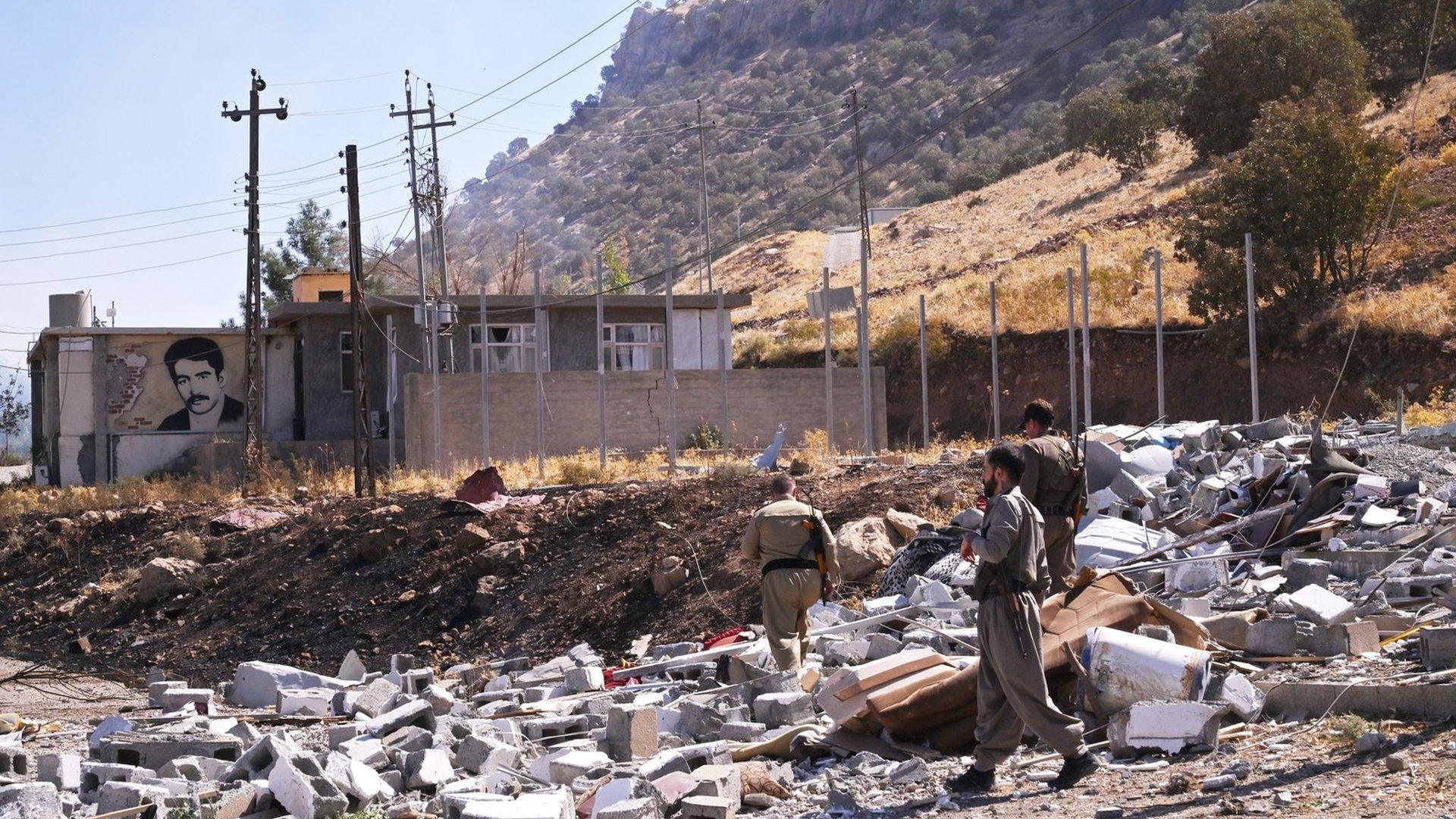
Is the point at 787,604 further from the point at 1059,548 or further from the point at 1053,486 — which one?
the point at 1053,486

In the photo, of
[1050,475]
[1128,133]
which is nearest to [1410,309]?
[1050,475]

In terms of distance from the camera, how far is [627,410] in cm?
3080

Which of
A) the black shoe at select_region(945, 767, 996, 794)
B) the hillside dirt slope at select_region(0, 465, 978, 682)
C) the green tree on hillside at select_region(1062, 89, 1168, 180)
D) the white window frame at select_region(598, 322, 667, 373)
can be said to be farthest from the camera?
the green tree on hillside at select_region(1062, 89, 1168, 180)

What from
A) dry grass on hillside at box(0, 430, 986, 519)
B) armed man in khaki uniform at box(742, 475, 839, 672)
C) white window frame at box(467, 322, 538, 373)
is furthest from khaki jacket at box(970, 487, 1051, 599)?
white window frame at box(467, 322, 538, 373)

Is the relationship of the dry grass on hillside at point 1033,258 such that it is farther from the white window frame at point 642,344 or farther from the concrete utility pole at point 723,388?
the concrete utility pole at point 723,388

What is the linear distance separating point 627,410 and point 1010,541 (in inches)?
941

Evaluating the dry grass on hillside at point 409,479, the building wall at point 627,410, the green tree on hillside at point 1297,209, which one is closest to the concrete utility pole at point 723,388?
the dry grass on hillside at point 409,479

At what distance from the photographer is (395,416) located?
3341 cm

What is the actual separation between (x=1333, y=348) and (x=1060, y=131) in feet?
201

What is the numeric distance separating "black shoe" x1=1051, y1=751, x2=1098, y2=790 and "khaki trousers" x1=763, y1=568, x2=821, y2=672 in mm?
3308

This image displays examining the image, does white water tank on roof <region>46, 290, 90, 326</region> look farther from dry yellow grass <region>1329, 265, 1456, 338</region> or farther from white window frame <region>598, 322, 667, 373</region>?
dry yellow grass <region>1329, 265, 1456, 338</region>

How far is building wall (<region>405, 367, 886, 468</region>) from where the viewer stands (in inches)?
1169

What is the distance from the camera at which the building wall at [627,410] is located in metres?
29.7

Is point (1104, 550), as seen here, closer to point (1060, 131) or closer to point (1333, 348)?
point (1333, 348)
